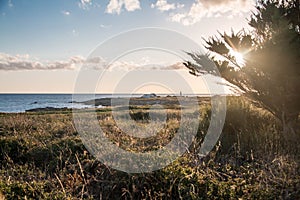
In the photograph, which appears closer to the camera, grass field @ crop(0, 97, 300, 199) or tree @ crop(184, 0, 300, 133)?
grass field @ crop(0, 97, 300, 199)

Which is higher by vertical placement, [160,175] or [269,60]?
[269,60]

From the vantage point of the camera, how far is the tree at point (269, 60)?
6340mm

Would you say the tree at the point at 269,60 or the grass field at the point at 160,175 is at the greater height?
the tree at the point at 269,60

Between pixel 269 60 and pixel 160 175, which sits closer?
pixel 160 175

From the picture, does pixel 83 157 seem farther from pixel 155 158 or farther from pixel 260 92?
pixel 260 92

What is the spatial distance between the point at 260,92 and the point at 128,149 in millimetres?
3958

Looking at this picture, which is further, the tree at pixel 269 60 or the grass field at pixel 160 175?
the tree at pixel 269 60

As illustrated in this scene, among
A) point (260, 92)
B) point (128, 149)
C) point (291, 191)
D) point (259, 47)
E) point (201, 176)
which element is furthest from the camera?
point (260, 92)

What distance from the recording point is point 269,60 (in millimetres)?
6562

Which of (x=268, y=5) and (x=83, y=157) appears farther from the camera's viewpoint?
(x=268, y=5)

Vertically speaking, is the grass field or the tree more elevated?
the tree

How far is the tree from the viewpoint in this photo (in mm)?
6340

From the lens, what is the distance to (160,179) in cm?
471

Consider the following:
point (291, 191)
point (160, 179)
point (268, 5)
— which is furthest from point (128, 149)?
point (268, 5)
